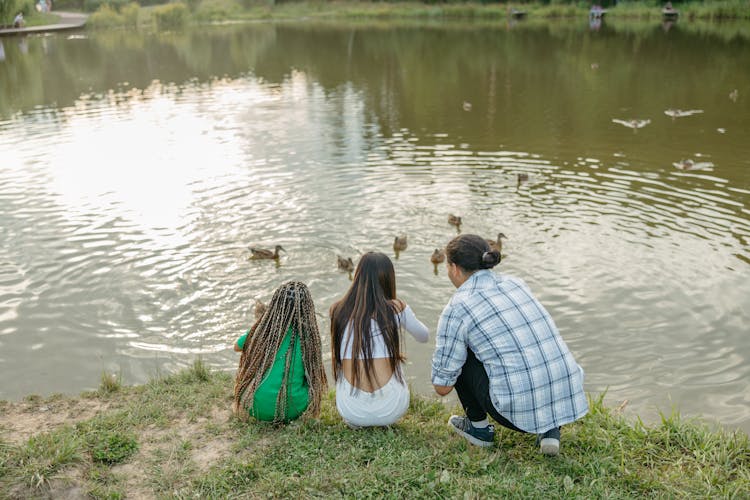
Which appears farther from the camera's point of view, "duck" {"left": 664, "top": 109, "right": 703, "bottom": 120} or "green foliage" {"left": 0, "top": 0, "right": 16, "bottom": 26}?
"green foliage" {"left": 0, "top": 0, "right": 16, "bottom": 26}

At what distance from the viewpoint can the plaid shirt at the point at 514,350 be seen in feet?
13.4

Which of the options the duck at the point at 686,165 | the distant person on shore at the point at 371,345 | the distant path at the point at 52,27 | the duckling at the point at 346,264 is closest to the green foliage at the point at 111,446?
the distant person on shore at the point at 371,345

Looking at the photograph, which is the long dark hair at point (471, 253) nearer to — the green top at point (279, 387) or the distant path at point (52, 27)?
the green top at point (279, 387)

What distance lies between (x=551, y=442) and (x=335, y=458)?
4.79 feet

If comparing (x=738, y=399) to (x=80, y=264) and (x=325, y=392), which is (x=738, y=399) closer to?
(x=325, y=392)

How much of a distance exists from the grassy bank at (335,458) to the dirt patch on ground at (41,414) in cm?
2

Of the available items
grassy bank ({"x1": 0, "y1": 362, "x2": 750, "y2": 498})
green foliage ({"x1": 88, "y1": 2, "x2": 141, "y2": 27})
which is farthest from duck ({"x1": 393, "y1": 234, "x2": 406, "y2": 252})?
green foliage ({"x1": 88, "y1": 2, "x2": 141, "y2": 27})

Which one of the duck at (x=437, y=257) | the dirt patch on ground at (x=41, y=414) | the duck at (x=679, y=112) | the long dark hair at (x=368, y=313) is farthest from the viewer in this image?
the duck at (x=679, y=112)

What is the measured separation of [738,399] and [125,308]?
22.3 ft

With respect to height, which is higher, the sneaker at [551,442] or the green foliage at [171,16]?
the green foliage at [171,16]

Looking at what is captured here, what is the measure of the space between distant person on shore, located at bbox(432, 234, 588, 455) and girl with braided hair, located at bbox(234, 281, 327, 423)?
0.99m

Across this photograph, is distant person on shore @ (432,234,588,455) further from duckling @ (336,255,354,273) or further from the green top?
duckling @ (336,255,354,273)

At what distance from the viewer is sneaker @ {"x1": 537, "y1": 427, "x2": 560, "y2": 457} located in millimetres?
4203

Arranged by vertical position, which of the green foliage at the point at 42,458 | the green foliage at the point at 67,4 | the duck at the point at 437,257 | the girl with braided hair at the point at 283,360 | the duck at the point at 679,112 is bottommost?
the duck at the point at 437,257
